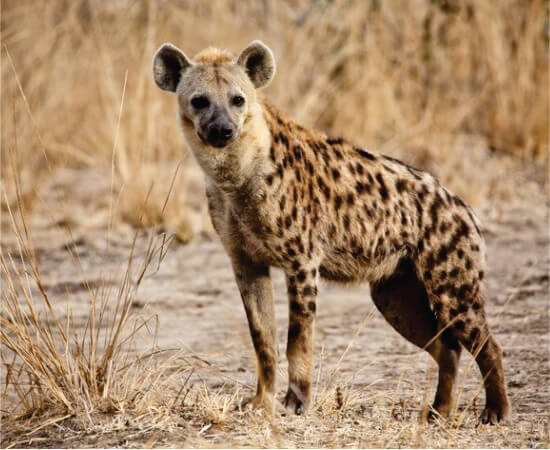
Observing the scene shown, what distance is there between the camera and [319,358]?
528 centimetres

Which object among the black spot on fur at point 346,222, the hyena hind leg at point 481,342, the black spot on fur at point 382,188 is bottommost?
the hyena hind leg at point 481,342

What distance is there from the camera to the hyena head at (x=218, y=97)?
14.0 ft

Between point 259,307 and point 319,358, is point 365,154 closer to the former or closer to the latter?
point 259,307

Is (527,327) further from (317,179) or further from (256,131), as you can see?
(256,131)

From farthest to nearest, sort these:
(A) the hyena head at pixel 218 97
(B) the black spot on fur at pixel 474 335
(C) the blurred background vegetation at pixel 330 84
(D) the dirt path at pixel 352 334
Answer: (C) the blurred background vegetation at pixel 330 84 < (B) the black spot on fur at pixel 474 335 < (A) the hyena head at pixel 218 97 < (D) the dirt path at pixel 352 334

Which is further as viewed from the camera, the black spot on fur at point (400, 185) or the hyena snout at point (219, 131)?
the black spot on fur at point (400, 185)

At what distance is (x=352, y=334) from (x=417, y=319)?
1.25 m

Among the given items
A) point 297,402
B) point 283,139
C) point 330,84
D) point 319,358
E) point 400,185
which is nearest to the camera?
point 297,402

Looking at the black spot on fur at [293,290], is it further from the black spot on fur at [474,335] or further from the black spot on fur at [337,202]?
the black spot on fur at [474,335]

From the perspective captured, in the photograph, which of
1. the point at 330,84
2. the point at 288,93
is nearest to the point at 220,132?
the point at 288,93

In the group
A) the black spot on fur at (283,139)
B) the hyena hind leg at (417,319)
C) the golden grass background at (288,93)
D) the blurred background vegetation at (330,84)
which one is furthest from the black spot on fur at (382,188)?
the blurred background vegetation at (330,84)

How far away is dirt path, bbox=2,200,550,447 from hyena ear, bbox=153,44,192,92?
0.88m

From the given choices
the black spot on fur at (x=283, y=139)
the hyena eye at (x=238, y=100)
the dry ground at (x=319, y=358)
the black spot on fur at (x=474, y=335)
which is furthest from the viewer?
the black spot on fur at (x=474, y=335)

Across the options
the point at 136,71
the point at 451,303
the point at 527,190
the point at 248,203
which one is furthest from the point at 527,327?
the point at 136,71
